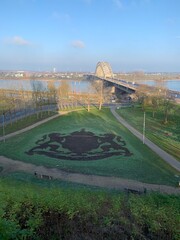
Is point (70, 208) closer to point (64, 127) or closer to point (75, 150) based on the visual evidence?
point (75, 150)

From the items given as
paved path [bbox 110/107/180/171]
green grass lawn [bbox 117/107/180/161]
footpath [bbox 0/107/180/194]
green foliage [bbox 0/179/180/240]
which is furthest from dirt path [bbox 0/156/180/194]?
green foliage [bbox 0/179/180/240]

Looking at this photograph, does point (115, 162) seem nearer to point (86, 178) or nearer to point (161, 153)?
point (86, 178)

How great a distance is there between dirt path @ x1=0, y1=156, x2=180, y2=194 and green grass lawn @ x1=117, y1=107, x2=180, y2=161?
11257mm

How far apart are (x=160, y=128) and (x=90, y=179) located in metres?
32.8

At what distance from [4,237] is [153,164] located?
28.8m

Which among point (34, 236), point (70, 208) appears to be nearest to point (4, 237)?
point (34, 236)

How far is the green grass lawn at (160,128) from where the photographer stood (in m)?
44.0

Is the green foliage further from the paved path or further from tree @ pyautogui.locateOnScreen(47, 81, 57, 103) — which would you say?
tree @ pyautogui.locateOnScreen(47, 81, 57, 103)

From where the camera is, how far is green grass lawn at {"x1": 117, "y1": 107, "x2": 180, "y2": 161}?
144ft

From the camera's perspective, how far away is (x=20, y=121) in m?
64.4

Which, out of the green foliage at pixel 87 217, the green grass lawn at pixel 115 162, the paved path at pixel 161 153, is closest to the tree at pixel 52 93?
the green grass lawn at pixel 115 162

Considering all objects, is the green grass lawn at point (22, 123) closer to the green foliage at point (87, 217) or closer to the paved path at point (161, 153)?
the paved path at point (161, 153)

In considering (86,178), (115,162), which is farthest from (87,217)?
(115,162)

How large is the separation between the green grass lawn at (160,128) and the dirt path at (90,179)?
11.3 metres
